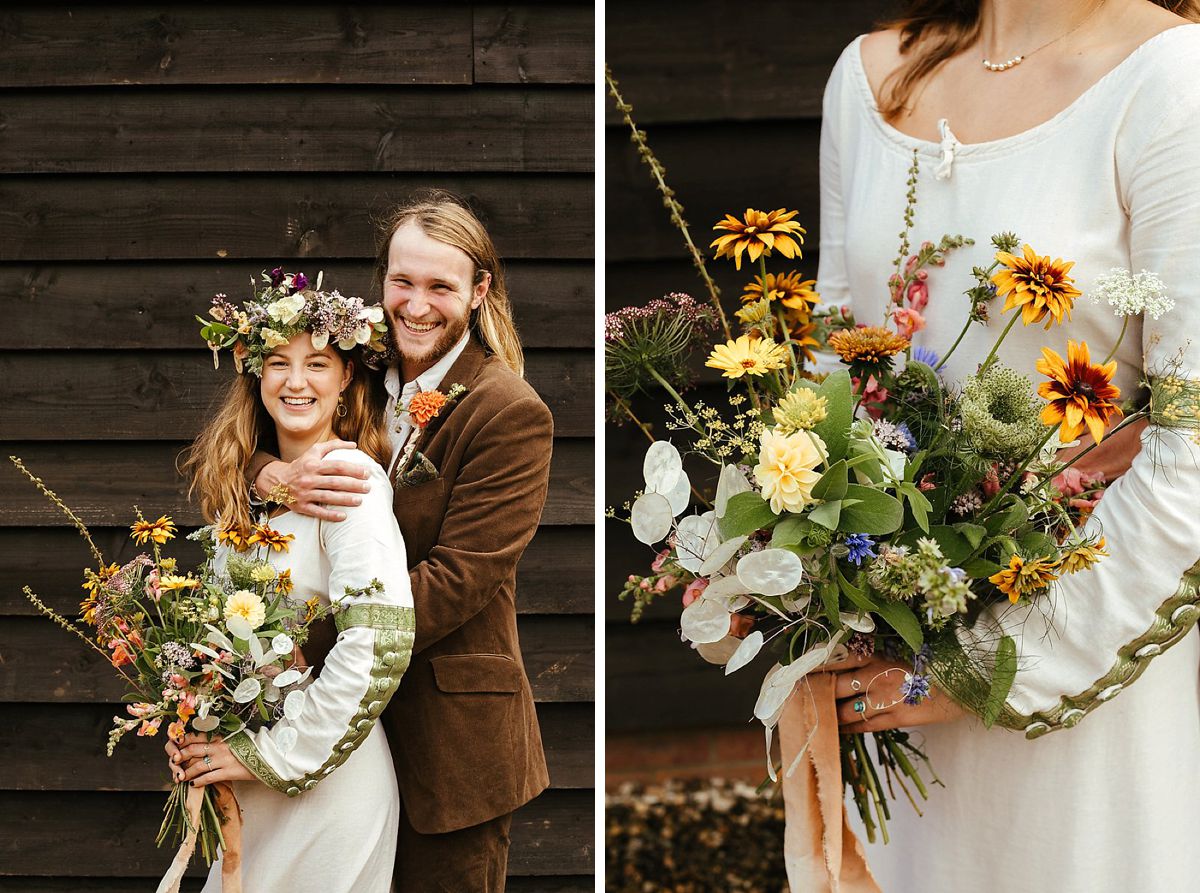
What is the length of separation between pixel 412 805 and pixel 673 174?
2143 millimetres

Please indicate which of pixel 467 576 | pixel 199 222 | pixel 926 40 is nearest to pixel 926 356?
pixel 926 40

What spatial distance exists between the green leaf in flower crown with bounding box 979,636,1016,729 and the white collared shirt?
3.30 ft

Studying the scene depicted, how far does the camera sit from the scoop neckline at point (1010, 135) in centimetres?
149

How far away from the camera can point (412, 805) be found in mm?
1905

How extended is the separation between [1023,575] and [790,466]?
30 cm

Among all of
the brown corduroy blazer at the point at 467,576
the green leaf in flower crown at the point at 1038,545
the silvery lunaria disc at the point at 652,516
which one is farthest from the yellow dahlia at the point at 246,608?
the green leaf in flower crown at the point at 1038,545

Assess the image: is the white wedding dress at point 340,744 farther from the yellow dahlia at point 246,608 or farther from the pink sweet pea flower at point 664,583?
the pink sweet pea flower at point 664,583

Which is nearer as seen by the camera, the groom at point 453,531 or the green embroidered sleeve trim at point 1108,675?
the green embroidered sleeve trim at point 1108,675

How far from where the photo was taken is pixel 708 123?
335 cm

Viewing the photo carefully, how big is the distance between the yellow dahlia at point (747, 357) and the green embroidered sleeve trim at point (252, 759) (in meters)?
0.92

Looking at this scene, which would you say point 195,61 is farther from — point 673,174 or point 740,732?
point 740,732

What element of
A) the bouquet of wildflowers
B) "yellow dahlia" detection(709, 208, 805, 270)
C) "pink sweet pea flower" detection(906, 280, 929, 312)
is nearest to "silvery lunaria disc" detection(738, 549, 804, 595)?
the bouquet of wildflowers

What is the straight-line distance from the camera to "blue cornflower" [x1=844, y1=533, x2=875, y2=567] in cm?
129

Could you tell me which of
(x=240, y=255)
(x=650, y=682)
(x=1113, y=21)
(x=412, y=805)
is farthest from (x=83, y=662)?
(x=1113, y=21)
